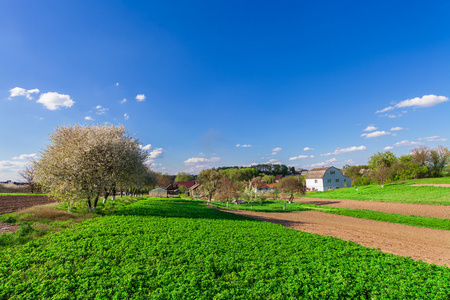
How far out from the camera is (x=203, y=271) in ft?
31.8

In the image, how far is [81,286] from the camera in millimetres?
8219

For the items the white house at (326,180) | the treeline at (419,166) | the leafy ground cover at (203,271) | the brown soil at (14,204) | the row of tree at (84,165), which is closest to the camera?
the leafy ground cover at (203,271)

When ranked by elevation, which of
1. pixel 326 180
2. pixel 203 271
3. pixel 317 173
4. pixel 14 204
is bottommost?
pixel 203 271

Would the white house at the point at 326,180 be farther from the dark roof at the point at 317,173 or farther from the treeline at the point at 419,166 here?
the treeline at the point at 419,166

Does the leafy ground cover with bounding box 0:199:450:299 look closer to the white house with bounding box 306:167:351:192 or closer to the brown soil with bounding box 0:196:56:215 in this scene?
the brown soil with bounding box 0:196:56:215

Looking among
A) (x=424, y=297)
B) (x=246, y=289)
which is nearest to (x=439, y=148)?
(x=424, y=297)

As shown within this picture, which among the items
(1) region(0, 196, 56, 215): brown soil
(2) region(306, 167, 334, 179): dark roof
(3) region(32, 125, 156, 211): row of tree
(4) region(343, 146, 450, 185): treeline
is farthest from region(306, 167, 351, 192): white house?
(1) region(0, 196, 56, 215): brown soil

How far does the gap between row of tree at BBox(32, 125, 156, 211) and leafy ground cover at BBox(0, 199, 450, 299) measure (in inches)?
458

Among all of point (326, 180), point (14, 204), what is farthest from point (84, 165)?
point (326, 180)

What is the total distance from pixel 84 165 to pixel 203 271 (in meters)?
23.1

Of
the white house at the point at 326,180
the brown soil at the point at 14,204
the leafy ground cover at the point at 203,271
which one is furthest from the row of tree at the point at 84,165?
the white house at the point at 326,180

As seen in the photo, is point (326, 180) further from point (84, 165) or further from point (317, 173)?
point (84, 165)

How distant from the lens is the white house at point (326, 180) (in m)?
91.5

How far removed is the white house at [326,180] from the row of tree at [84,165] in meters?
82.9
